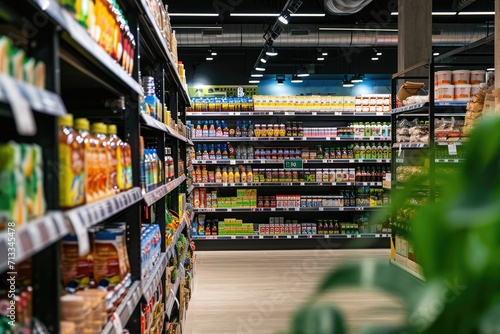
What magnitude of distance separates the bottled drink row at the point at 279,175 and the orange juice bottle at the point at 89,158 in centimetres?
674

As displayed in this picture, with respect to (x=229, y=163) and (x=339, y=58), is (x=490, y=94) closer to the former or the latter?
(x=229, y=163)

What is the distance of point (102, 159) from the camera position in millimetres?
1675

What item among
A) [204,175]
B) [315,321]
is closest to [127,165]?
[315,321]

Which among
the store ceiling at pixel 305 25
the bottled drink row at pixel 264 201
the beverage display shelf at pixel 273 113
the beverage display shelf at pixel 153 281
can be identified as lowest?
the bottled drink row at pixel 264 201

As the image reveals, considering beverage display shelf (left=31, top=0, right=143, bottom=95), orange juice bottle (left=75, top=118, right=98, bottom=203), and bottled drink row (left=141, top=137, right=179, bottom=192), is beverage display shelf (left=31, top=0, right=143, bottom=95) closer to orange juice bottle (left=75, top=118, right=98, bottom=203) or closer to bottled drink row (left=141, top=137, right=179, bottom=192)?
orange juice bottle (left=75, top=118, right=98, bottom=203)

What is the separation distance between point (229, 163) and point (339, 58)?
574 centimetres

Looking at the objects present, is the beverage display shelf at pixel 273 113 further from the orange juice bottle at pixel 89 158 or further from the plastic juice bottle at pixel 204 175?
the orange juice bottle at pixel 89 158

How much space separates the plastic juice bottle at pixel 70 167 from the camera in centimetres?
128

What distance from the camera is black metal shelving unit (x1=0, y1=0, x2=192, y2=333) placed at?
93cm

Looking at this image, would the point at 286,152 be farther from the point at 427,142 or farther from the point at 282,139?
the point at 427,142

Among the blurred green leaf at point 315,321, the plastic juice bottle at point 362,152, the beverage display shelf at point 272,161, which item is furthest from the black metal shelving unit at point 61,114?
the plastic juice bottle at point 362,152

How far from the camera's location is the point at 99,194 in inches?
62.6

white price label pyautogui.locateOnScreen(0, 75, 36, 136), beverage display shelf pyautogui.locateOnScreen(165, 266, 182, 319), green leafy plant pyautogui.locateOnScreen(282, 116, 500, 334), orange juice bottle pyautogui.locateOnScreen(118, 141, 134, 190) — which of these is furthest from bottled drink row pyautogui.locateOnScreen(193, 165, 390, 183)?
green leafy plant pyautogui.locateOnScreen(282, 116, 500, 334)

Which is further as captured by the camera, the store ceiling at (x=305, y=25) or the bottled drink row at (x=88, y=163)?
the store ceiling at (x=305, y=25)
